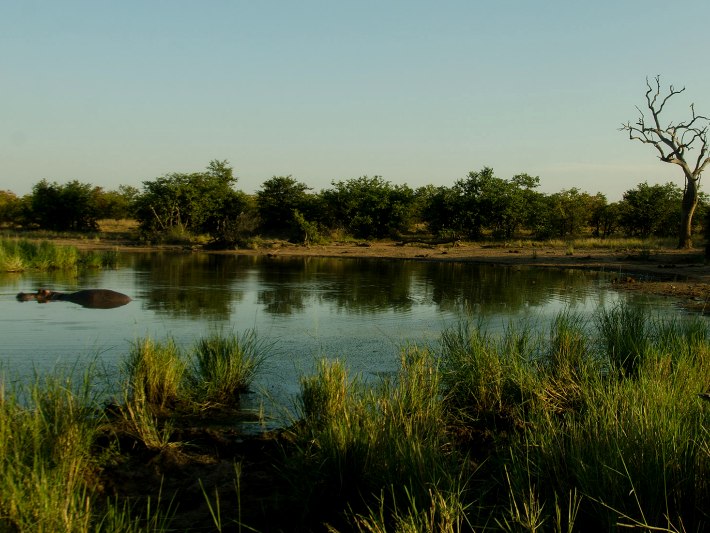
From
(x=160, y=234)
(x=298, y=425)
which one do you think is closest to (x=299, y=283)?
(x=298, y=425)

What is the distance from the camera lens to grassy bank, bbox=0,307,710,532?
136 inches

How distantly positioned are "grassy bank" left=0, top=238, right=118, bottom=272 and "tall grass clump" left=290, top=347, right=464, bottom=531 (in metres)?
19.3

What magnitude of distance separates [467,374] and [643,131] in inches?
1169

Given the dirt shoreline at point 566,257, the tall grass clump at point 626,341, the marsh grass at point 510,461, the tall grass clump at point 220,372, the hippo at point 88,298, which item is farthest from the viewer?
the dirt shoreline at point 566,257

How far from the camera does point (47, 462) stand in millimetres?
3984

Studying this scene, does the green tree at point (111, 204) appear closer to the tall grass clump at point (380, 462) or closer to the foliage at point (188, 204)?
the foliage at point (188, 204)

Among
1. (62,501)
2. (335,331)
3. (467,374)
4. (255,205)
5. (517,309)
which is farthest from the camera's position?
(255,205)

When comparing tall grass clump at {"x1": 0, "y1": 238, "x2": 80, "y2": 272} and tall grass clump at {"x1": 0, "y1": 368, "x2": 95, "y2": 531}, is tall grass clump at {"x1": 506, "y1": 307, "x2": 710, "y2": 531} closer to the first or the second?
tall grass clump at {"x1": 0, "y1": 368, "x2": 95, "y2": 531}

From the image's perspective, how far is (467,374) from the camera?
20.8ft

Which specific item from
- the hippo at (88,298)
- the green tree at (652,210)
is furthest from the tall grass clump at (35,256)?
the green tree at (652,210)

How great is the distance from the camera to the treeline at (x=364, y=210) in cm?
4000

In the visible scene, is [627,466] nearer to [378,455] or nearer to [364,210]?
[378,455]

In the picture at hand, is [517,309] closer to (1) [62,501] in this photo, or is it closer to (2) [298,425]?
(2) [298,425]

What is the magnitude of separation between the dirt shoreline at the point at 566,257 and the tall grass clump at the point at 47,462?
1200 centimetres
